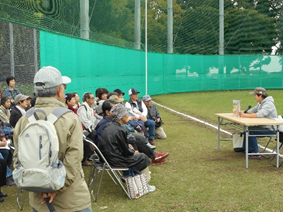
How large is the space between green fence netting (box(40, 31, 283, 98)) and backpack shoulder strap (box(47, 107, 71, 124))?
26.9 ft

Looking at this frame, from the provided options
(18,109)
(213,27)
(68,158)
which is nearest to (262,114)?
(18,109)

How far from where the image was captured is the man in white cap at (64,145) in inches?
121

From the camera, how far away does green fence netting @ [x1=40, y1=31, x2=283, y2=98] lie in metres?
13.5

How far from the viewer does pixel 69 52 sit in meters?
13.9

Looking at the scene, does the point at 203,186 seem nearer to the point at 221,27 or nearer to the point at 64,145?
the point at 64,145

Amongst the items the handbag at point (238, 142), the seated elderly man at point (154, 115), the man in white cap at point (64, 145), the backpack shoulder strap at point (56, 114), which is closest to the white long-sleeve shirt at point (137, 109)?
the seated elderly man at point (154, 115)

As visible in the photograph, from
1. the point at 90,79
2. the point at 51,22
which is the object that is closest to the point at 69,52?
the point at 51,22

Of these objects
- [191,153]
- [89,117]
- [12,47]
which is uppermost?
[12,47]

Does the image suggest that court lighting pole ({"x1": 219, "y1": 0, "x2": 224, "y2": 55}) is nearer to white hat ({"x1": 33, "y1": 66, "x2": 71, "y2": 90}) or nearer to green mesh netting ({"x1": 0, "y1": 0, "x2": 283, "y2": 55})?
green mesh netting ({"x1": 0, "y1": 0, "x2": 283, "y2": 55})

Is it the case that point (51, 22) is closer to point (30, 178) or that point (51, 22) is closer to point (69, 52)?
point (69, 52)

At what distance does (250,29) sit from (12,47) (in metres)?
31.2

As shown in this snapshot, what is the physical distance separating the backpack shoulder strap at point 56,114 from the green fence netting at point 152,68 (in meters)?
8.21

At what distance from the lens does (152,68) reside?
28844 millimetres

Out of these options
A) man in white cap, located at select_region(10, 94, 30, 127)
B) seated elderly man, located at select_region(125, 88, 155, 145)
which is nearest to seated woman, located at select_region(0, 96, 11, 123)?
man in white cap, located at select_region(10, 94, 30, 127)
